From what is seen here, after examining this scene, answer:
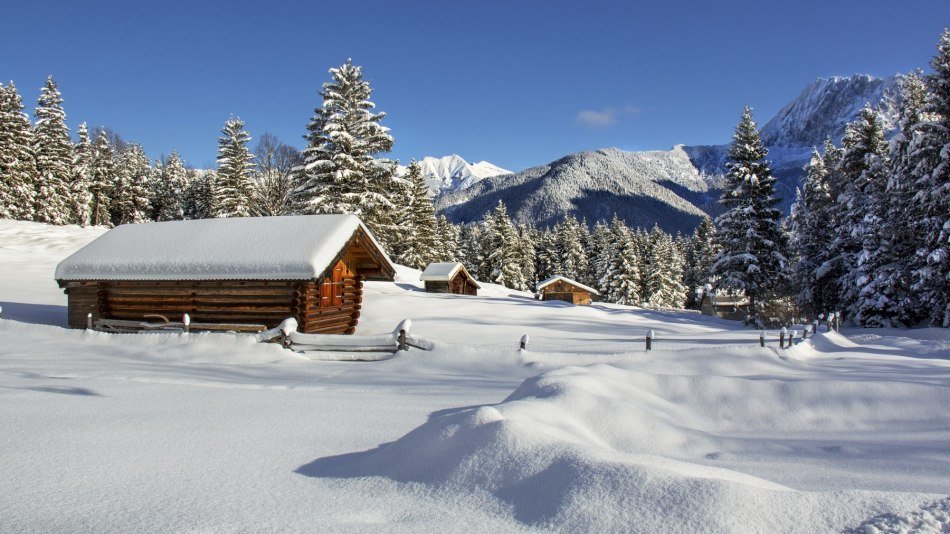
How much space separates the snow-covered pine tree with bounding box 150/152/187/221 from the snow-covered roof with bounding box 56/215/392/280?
50.6 m

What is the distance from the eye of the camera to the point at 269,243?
51.8ft

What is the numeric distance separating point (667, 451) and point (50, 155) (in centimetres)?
6049

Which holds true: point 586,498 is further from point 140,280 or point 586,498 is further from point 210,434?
point 140,280

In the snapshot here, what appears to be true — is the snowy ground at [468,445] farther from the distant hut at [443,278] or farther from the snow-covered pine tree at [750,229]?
the distant hut at [443,278]

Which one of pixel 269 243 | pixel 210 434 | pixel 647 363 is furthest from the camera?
pixel 269 243

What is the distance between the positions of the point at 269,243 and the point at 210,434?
11085mm

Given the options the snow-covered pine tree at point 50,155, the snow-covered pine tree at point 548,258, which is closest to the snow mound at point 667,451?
the snow-covered pine tree at point 50,155

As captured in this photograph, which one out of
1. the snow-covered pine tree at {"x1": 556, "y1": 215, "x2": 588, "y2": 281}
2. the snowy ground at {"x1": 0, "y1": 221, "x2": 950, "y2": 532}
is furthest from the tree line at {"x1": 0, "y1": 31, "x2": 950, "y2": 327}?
the snowy ground at {"x1": 0, "y1": 221, "x2": 950, "y2": 532}

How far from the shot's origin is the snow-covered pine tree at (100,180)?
53.1 m

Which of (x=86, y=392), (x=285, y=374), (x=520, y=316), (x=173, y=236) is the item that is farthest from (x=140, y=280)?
(x=520, y=316)

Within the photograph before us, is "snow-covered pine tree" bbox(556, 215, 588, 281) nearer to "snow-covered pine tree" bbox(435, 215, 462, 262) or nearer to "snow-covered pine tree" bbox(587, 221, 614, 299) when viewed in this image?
"snow-covered pine tree" bbox(587, 221, 614, 299)

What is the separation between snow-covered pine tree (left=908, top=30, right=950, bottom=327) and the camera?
2245 centimetres

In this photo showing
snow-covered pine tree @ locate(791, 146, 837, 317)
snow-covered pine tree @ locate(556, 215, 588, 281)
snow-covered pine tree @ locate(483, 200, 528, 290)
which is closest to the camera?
snow-covered pine tree @ locate(791, 146, 837, 317)

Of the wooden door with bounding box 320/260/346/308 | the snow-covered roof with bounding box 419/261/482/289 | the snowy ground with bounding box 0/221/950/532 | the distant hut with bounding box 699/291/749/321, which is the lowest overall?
the distant hut with bounding box 699/291/749/321
